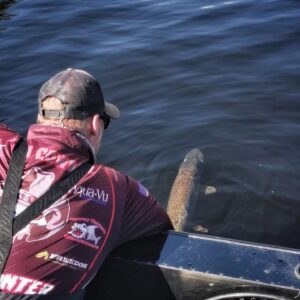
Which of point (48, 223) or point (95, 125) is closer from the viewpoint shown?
point (48, 223)

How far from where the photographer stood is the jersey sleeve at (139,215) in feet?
9.98

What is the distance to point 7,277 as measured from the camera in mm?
2375

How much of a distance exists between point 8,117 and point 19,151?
653 centimetres

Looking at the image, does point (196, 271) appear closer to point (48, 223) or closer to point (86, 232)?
point (86, 232)

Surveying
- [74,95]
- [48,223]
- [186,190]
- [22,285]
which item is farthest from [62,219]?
[186,190]

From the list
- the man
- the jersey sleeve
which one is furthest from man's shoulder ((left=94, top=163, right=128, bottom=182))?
the jersey sleeve

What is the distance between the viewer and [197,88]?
29.8ft

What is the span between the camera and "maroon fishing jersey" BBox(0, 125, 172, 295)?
244 cm

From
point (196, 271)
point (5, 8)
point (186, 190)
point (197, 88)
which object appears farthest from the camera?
point (5, 8)

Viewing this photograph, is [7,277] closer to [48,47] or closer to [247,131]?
[247,131]

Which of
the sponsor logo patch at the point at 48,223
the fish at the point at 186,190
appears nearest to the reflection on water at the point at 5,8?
the fish at the point at 186,190

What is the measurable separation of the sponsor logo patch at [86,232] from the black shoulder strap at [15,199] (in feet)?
0.61

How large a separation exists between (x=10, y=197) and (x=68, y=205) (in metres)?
0.32

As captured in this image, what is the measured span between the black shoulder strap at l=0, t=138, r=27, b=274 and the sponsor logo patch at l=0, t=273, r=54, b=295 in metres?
0.07
